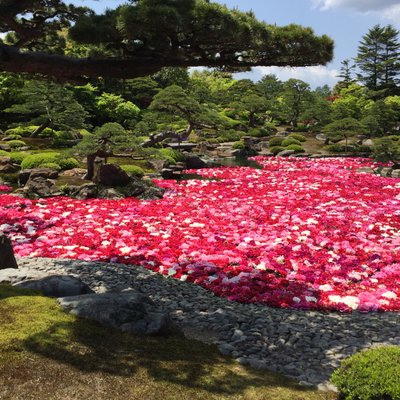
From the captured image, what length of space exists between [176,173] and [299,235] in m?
13.5

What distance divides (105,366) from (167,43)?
4.65 m

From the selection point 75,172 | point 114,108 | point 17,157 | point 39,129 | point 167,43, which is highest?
point 114,108

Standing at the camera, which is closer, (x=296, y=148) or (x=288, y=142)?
(x=296, y=148)

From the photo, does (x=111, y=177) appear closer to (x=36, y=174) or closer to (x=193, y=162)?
(x=36, y=174)

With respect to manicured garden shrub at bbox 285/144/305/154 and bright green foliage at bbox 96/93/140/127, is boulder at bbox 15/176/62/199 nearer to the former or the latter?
manicured garden shrub at bbox 285/144/305/154

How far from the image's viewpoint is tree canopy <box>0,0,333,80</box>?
239 inches

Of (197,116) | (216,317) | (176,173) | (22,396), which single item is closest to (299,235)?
(216,317)

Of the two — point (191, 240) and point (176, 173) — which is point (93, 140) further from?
point (191, 240)

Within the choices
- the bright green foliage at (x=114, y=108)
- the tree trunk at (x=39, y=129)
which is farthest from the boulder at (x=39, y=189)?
the bright green foliage at (x=114, y=108)

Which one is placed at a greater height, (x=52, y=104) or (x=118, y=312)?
(x=52, y=104)

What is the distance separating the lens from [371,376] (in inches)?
177

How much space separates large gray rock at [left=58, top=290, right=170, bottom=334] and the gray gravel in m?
0.83

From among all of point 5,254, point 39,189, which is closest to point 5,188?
point 39,189

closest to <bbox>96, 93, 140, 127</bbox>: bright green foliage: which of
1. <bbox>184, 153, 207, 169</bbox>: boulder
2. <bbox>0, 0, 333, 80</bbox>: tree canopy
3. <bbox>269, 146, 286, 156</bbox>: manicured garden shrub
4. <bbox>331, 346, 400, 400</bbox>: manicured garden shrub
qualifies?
<bbox>269, 146, 286, 156</bbox>: manicured garden shrub
